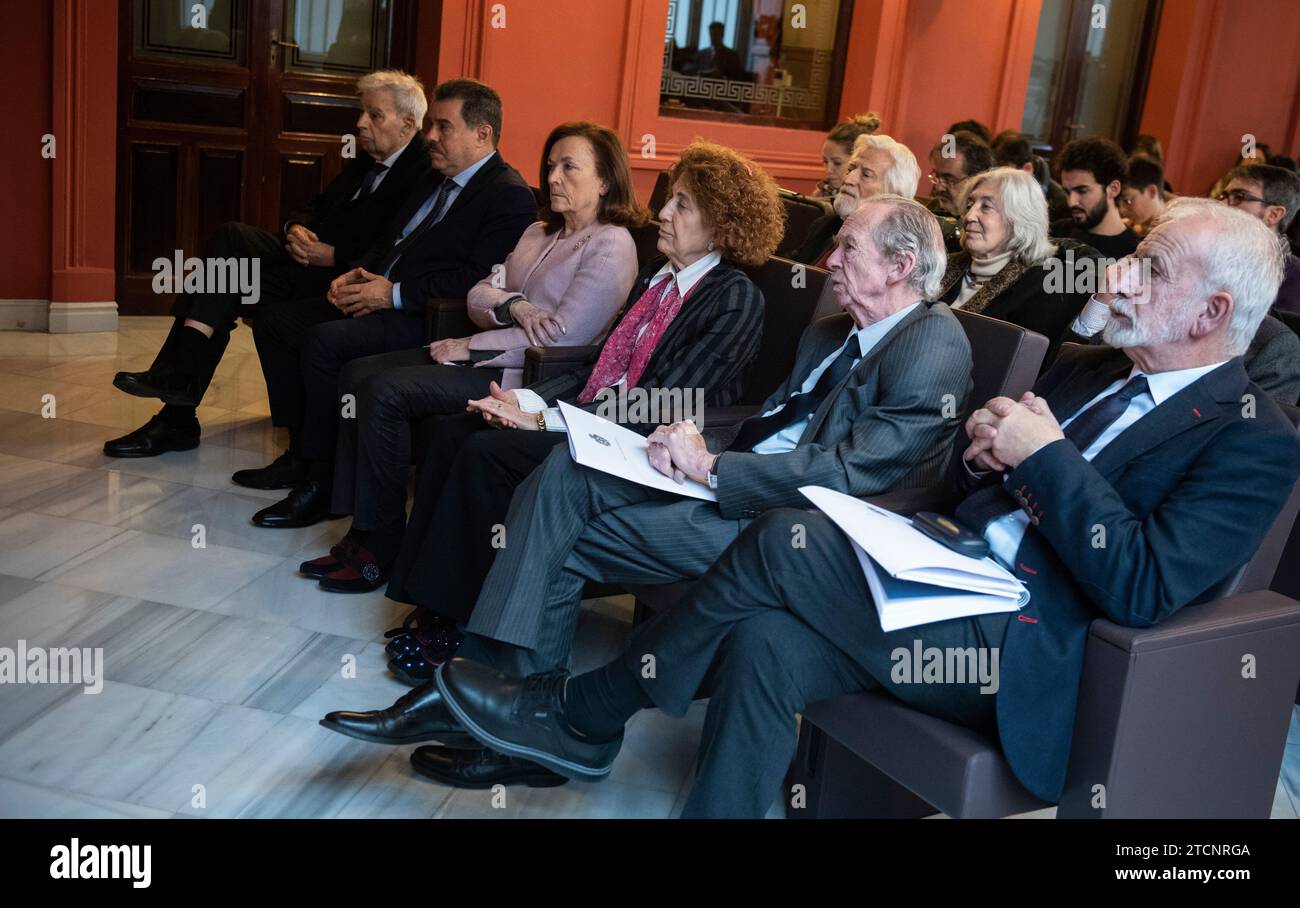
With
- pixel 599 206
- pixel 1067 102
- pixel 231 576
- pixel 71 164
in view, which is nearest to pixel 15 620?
pixel 231 576

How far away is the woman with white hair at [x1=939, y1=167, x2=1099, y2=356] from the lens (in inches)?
133

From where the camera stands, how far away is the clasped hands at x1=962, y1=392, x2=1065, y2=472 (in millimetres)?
1973

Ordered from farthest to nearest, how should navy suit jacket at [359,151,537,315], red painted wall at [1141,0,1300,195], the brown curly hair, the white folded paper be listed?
red painted wall at [1141,0,1300,195] → navy suit jacket at [359,151,537,315] → the brown curly hair → the white folded paper

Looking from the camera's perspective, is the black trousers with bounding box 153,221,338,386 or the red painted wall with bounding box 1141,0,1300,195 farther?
the red painted wall with bounding box 1141,0,1300,195

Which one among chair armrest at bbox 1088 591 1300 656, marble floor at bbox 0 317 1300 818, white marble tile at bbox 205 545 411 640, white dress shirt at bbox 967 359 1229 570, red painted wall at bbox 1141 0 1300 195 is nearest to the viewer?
chair armrest at bbox 1088 591 1300 656

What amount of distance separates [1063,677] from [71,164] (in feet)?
16.2

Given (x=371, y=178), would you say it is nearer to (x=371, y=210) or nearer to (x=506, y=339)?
(x=371, y=210)

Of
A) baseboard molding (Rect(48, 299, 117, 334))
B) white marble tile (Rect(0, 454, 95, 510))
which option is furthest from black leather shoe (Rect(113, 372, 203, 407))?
baseboard molding (Rect(48, 299, 117, 334))

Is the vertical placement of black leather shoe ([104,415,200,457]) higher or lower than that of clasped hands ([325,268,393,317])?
lower

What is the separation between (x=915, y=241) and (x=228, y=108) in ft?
14.6

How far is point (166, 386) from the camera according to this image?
409 cm

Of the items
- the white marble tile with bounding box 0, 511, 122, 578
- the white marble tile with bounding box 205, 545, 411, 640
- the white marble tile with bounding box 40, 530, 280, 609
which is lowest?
the white marble tile with bounding box 205, 545, 411, 640

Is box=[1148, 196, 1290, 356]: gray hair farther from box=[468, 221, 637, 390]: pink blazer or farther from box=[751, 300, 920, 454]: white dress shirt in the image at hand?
box=[468, 221, 637, 390]: pink blazer

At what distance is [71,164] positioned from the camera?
17.5 feet
